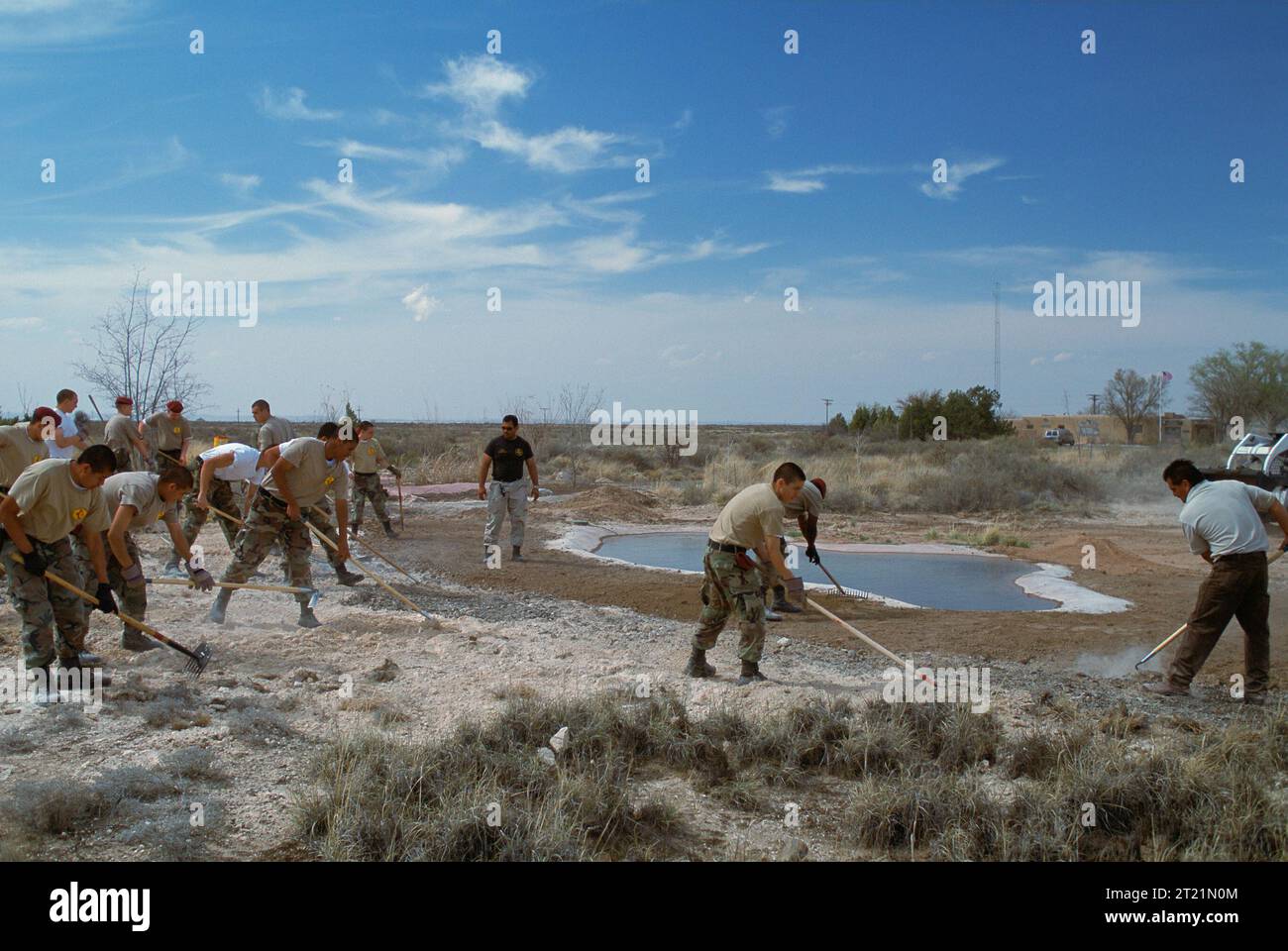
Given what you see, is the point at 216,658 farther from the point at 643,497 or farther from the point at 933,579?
the point at 643,497

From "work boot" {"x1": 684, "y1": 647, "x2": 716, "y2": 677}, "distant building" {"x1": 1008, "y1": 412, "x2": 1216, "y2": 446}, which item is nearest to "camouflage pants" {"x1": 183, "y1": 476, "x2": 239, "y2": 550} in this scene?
"work boot" {"x1": 684, "y1": 647, "x2": 716, "y2": 677}

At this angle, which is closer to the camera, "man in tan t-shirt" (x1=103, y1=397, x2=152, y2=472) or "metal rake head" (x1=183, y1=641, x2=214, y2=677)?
"metal rake head" (x1=183, y1=641, x2=214, y2=677)

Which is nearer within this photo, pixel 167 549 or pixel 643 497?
pixel 167 549

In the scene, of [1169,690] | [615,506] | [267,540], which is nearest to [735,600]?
[1169,690]

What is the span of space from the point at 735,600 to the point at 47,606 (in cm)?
447

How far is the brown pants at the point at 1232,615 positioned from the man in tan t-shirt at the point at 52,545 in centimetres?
707

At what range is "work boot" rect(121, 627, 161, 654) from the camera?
23.5 ft

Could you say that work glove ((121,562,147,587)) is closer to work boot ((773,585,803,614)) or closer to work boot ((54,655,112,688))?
work boot ((54,655,112,688))

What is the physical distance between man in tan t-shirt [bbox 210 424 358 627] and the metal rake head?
1.56 meters

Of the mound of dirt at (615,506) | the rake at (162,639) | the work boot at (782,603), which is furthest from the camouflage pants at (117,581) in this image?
the mound of dirt at (615,506)

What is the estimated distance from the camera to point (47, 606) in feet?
19.8

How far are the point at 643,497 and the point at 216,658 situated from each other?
1531 centimetres
